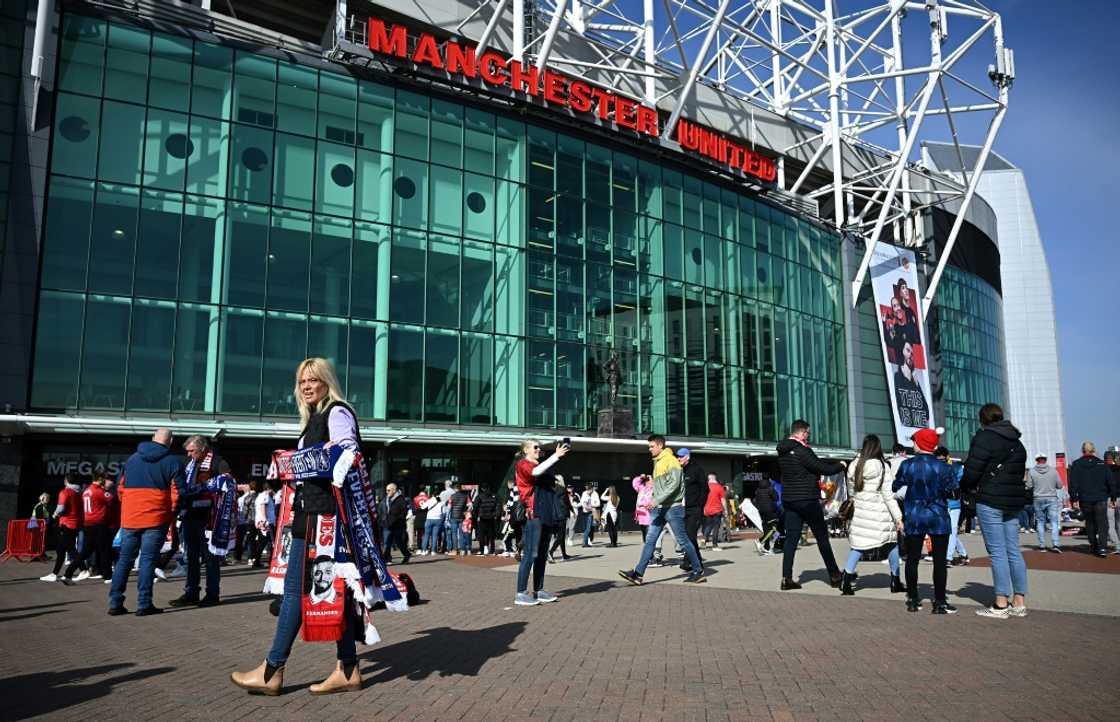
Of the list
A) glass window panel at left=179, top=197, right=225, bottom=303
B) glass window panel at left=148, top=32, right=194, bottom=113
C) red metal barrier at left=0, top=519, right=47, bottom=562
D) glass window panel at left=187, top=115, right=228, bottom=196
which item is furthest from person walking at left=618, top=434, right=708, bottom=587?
glass window panel at left=148, top=32, right=194, bottom=113

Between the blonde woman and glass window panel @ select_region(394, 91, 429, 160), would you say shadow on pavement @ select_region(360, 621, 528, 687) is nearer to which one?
the blonde woman

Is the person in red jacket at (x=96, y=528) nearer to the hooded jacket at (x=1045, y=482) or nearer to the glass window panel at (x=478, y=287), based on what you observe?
the hooded jacket at (x=1045, y=482)

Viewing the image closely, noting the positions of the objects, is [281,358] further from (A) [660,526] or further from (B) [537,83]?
(A) [660,526]

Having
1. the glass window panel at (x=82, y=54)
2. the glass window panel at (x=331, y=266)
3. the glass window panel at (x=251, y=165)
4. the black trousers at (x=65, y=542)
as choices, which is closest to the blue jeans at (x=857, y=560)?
the black trousers at (x=65, y=542)

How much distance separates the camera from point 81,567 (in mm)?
13680

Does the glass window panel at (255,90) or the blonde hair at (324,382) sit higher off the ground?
the glass window panel at (255,90)

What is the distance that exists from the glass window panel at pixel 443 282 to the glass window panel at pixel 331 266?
2.81 meters

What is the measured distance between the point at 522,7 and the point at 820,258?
21094 millimetres

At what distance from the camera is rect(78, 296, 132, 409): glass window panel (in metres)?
22.8

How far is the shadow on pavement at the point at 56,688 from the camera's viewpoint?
467 centimetres

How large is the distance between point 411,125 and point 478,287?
5.88 m

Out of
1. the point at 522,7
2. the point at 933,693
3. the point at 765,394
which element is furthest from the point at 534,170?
the point at 933,693

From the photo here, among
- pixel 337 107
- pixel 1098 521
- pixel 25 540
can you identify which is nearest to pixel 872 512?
pixel 1098 521

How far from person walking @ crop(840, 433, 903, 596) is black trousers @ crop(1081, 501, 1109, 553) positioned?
6.76 m
